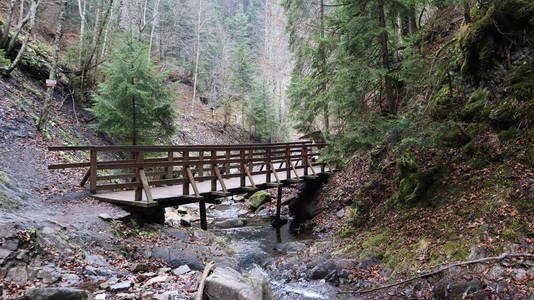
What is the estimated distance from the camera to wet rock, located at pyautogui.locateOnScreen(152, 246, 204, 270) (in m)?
7.22

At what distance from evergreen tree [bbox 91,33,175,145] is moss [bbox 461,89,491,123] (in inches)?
406

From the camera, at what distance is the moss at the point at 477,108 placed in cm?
745

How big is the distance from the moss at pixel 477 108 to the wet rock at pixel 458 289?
4.12 metres

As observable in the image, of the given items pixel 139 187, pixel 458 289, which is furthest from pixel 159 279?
pixel 458 289

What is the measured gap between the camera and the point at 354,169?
14.1 metres

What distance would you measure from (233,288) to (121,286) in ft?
6.60

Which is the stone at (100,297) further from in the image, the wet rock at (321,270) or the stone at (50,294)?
the wet rock at (321,270)

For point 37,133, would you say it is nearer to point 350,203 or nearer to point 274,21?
point 350,203

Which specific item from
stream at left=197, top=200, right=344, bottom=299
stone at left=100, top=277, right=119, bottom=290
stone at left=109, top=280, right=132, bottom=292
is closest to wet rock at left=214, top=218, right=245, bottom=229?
stream at left=197, top=200, right=344, bottom=299

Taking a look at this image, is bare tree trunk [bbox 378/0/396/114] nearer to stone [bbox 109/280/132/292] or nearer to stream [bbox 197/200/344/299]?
stream [bbox 197/200/344/299]

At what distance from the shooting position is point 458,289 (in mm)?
4934

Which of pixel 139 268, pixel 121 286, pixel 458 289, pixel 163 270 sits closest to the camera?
pixel 458 289

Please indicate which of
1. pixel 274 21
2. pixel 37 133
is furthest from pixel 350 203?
pixel 274 21

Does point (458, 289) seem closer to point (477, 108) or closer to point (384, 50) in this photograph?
point (477, 108)
